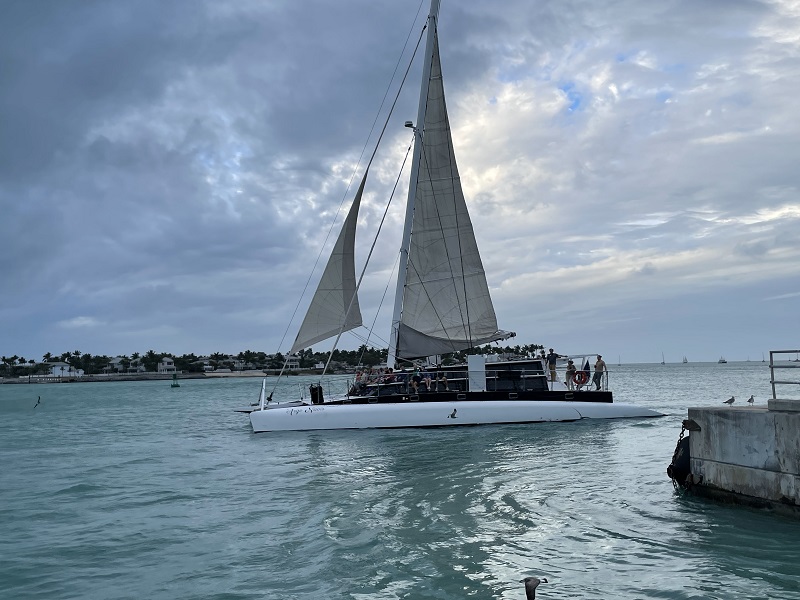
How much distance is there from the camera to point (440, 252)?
31578mm

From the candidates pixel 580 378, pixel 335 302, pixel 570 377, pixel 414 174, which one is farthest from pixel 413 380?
pixel 414 174

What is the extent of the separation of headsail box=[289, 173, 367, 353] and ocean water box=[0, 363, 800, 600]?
28.4 ft

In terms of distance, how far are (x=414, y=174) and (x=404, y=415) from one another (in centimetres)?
1147

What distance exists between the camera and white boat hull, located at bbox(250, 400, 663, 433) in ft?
86.9

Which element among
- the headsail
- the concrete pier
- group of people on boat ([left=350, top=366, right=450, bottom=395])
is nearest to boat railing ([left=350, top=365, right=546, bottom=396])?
group of people on boat ([left=350, top=366, right=450, bottom=395])

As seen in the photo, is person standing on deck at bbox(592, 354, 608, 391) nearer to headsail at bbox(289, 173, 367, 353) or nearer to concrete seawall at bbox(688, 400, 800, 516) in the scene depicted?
headsail at bbox(289, 173, 367, 353)

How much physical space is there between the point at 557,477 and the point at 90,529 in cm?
1018

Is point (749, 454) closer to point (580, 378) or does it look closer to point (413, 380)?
point (413, 380)

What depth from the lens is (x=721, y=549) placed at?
9836 mm

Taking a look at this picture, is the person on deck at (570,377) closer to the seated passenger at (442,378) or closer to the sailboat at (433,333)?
the sailboat at (433,333)

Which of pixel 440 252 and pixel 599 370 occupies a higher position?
pixel 440 252

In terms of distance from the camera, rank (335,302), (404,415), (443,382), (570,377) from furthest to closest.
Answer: (570,377), (335,302), (443,382), (404,415)

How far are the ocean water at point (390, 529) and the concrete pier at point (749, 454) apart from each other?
37cm

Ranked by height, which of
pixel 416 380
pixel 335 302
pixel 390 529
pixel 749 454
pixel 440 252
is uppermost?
pixel 440 252
